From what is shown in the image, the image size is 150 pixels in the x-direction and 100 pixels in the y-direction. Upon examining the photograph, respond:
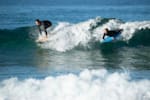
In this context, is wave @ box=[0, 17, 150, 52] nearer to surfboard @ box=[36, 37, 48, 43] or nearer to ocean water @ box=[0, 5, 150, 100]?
ocean water @ box=[0, 5, 150, 100]

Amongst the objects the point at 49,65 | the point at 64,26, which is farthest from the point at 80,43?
the point at 49,65

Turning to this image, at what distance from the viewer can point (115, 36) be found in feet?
74.1

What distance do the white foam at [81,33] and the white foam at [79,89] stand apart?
9.81m

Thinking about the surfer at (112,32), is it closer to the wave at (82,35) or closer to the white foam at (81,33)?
the wave at (82,35)

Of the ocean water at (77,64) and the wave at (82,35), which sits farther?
the wave at (82,35)

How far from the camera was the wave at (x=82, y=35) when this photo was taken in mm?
22555

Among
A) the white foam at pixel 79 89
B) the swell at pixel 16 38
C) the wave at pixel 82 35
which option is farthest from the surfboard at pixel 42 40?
the white foam at pixel 79 89

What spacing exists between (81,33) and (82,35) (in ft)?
0.85

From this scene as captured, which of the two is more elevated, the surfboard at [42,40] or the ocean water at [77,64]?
the surfboard at [42,40]

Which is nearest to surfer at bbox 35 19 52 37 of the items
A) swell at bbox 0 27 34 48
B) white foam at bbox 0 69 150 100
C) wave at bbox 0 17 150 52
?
wave at bbox 0 17 150 52

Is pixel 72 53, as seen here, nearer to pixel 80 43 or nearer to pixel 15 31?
pixel 80 43

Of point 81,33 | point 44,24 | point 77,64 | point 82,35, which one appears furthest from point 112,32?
point 77,64

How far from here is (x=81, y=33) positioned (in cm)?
2381

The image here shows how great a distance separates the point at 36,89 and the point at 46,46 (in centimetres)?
1112
